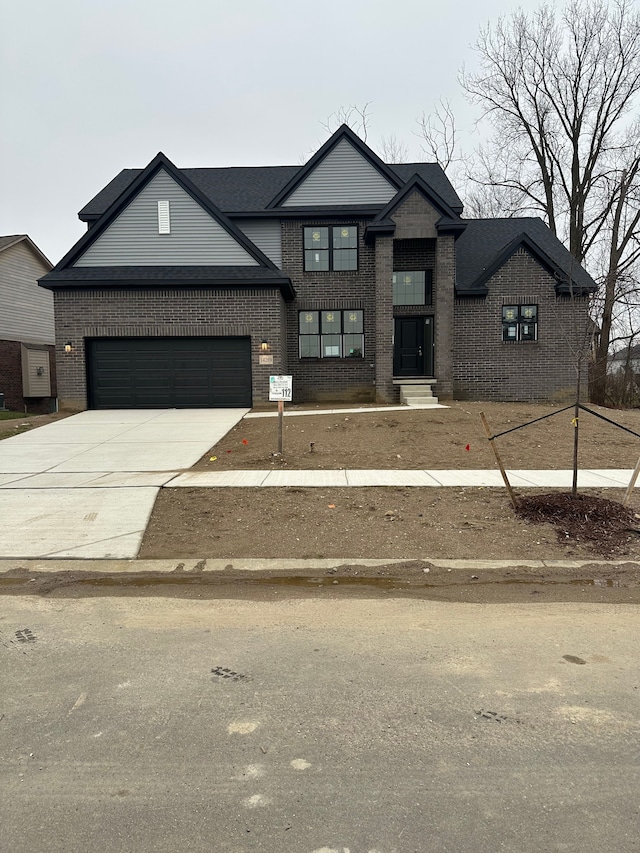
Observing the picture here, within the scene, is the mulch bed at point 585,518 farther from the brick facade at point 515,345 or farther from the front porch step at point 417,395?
the brick facade at point 515,345

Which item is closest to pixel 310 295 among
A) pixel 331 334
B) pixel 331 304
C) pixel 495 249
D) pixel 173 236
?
pixel 331 304

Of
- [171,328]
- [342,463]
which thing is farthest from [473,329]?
[342,463]

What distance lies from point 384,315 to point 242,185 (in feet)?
28.3

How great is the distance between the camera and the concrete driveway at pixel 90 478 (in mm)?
6113

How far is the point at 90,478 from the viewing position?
8.61 m

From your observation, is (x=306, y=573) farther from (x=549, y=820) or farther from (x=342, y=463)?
(x=342, y=463)

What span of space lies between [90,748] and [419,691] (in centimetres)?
177

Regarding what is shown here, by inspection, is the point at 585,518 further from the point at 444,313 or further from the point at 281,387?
the point at 444,313

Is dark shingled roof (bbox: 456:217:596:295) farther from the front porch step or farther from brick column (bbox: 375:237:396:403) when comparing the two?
the front porch step

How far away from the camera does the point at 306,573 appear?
530 centimetres

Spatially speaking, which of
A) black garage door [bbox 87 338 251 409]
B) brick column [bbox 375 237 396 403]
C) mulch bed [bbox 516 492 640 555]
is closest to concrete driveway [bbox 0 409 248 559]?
black garage door [bbox 87 338 251 409]

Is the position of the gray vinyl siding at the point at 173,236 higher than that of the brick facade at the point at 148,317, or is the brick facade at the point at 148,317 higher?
the gray vinyl siding at the point at 173,236

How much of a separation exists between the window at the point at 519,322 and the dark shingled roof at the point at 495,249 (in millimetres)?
1373

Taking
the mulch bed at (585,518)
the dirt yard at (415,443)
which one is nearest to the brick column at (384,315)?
the dirt yard at (415,443)
